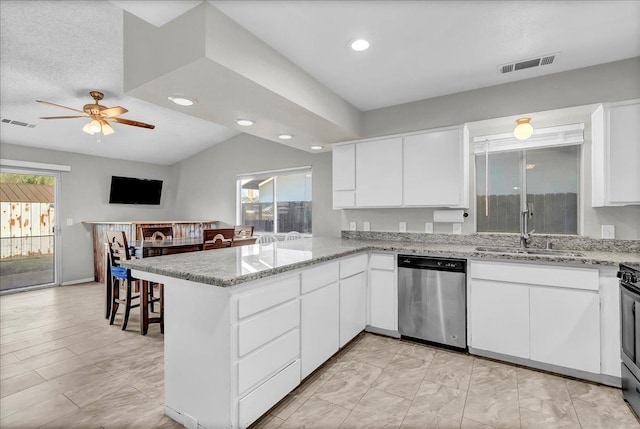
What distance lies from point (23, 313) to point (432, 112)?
555cm

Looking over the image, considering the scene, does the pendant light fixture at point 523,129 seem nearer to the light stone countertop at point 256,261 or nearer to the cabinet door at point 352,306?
the light stone countertop at point 256,261

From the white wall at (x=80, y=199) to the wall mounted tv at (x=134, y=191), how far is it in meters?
0.13

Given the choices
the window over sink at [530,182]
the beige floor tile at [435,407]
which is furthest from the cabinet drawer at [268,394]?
the window over sink at [530,182]

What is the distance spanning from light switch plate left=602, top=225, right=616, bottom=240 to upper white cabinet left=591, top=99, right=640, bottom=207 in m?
0.30

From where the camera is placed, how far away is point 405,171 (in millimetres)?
3166

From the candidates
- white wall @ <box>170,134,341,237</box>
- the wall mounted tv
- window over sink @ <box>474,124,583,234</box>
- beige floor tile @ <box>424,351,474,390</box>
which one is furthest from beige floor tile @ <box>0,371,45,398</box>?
the wall mounted tv

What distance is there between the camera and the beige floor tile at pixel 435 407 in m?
1.75

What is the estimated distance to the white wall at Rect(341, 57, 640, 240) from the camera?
2.47 meters

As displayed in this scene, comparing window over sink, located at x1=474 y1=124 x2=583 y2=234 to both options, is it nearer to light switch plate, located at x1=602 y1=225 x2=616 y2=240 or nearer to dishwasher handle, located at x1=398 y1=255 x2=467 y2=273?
light switch plate, located at x1=602 y1=225 x2=616 y2=240

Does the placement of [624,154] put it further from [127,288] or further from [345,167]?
[127,288]

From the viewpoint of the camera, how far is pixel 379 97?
3.18 meters

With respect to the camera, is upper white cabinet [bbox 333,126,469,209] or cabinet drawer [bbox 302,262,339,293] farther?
upper white cabinet [bbox 333,126,469,209]

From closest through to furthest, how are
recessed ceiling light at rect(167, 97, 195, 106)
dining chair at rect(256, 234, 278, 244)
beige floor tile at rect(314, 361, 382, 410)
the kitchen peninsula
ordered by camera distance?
the kitchen peninsula → beige floor tile at rect(314, 361, 382, 410) → recessed ceiling light at rect(167, 97, 195, 106) → dining chair at rect(256, 234, 278, 244)

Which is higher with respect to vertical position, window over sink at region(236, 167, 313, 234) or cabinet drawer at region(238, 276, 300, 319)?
window over sink at region(236, 167, 313, 234)
